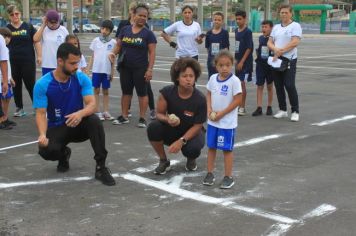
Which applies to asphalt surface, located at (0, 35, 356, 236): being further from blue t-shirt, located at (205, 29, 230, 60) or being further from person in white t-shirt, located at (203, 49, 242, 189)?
blue t-shirt, located at (205, 29, 230, 60)

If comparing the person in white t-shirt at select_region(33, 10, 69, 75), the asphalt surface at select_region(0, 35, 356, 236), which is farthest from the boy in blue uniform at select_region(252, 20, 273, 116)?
the person in white t-shirt at select_region(33, 10, 69, 75)

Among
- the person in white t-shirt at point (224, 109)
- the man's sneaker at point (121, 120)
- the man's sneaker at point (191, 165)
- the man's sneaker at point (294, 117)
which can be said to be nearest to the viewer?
the person in white t-shirt at point (224, 109)

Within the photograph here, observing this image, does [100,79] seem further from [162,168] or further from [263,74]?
[162,168]

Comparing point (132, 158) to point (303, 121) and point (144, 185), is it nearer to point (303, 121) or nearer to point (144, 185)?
point (144, 185)

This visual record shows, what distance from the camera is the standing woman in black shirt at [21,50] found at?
29.0 ft

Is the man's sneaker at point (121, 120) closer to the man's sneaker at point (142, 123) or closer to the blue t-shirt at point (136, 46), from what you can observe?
the man's sneaker at point (142, 123)

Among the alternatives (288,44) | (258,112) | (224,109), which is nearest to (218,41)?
(288,44)

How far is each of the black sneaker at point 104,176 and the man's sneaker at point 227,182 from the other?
1.11 m

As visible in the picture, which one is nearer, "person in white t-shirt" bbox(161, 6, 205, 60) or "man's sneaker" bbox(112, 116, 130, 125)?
"man's sneaker" bbox(112, 116, 130, 125)

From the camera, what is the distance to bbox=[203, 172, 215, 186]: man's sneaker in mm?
5492

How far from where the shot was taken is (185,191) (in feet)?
17.4

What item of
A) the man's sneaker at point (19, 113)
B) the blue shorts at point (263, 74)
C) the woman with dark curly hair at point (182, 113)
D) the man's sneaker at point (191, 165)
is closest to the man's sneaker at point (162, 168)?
the woman with dark curly hair at point (182, 113)

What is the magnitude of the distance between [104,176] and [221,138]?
1.27m

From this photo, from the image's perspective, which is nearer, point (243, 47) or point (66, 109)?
point (66, 109)
